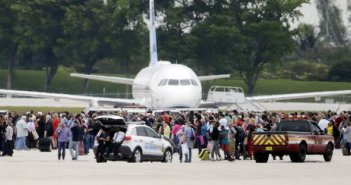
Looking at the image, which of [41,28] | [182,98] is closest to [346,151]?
[182,98]

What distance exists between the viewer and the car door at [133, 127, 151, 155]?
4458 cm

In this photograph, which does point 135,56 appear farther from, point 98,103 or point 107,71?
point 98,103

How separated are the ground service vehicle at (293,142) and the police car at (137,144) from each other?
2.89 m

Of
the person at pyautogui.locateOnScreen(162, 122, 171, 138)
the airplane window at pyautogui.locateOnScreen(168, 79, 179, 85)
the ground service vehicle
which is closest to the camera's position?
the ground service vehicle

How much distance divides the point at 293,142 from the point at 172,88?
93.4 feet

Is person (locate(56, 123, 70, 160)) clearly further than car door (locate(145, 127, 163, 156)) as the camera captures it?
Yes

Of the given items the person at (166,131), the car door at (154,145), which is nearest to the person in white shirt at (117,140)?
→ the car door at (154,145)

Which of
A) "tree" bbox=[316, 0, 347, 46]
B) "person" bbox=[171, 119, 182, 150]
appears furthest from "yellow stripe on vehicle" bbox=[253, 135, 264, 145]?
"tree" bbox=[316, 0, 347, 46]

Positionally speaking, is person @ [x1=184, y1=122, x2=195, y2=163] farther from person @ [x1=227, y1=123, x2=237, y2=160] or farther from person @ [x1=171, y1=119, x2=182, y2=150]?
person @ [x1=171, y1=119, x2=182, y2=150]

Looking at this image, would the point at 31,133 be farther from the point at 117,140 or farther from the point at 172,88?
the point at 172,88

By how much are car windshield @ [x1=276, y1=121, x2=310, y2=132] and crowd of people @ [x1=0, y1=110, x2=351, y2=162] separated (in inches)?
64.4

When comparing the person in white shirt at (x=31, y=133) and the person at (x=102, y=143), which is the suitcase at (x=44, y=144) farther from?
the person at (x=102, y=143)

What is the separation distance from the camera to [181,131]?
4666 centimetres

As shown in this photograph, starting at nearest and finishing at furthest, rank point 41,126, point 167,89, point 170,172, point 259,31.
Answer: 1. point 170,172
2. point 41,126
3. point 167,89
4. point 259,31
